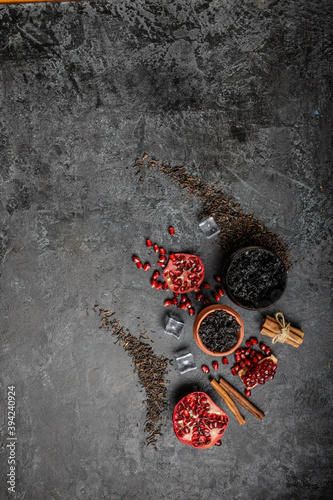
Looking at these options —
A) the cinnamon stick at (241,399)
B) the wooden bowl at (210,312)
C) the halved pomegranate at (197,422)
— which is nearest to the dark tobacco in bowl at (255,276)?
the wooden bowl at (210,312)

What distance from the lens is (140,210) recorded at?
314cm

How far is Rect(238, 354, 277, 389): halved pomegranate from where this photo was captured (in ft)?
10.1

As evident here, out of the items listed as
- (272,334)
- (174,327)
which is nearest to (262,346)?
(272,334)

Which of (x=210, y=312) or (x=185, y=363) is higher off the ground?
(x=210, y=312)

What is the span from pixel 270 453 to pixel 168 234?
2.30m

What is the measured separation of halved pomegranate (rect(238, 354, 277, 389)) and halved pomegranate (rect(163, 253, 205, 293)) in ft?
3.03

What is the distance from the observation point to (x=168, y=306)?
317cm

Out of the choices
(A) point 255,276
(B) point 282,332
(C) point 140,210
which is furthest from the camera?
(C) point 140,210

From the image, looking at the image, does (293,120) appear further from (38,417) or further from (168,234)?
(38,417)

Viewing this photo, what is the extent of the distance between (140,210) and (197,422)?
1.97 metres

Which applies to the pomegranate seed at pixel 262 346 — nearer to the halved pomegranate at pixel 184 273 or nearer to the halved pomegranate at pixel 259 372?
the halved pomegranate at pixel 259 372

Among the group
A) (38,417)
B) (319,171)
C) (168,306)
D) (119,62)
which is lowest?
(38,417)

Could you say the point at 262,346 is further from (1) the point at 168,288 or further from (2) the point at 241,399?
(1) the point at 168,288

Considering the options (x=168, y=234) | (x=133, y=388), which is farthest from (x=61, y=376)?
(x=168, y=234)
